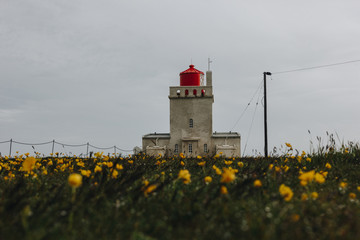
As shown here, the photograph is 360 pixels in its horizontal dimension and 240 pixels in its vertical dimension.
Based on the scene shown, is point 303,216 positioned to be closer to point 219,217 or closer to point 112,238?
point 219,217

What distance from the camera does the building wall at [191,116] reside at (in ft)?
99.3

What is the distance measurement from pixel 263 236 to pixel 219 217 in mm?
606

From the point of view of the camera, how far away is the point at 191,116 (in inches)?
1194

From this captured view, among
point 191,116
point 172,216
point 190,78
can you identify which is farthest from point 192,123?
point 172,216

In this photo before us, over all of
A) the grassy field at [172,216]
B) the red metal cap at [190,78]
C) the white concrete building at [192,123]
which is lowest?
the grassy field at [172,216]

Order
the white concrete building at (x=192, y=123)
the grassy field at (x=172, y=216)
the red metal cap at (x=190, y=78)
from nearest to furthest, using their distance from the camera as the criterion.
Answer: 1. the grassy field at (x=172, y=216)
2. the white concrete building at (x=192, y=123)
3. the red metal cap at (x=190, y=78)

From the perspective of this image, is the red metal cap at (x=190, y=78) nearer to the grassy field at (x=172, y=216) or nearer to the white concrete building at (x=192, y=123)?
the white concrete building at (x=192, y=123)

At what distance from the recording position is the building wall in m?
30.3

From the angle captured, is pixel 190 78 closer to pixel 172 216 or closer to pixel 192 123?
pixel 192 123

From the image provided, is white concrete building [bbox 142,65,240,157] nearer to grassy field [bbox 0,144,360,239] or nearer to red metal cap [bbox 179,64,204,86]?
red metal cap [bbox 179,64,204,86]

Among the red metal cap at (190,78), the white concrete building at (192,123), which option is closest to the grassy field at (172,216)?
the white concrete building at (192,123)

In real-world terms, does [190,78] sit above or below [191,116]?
above

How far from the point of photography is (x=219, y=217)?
8.80ft

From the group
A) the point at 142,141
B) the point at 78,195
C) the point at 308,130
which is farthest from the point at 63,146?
the point at 78,195
